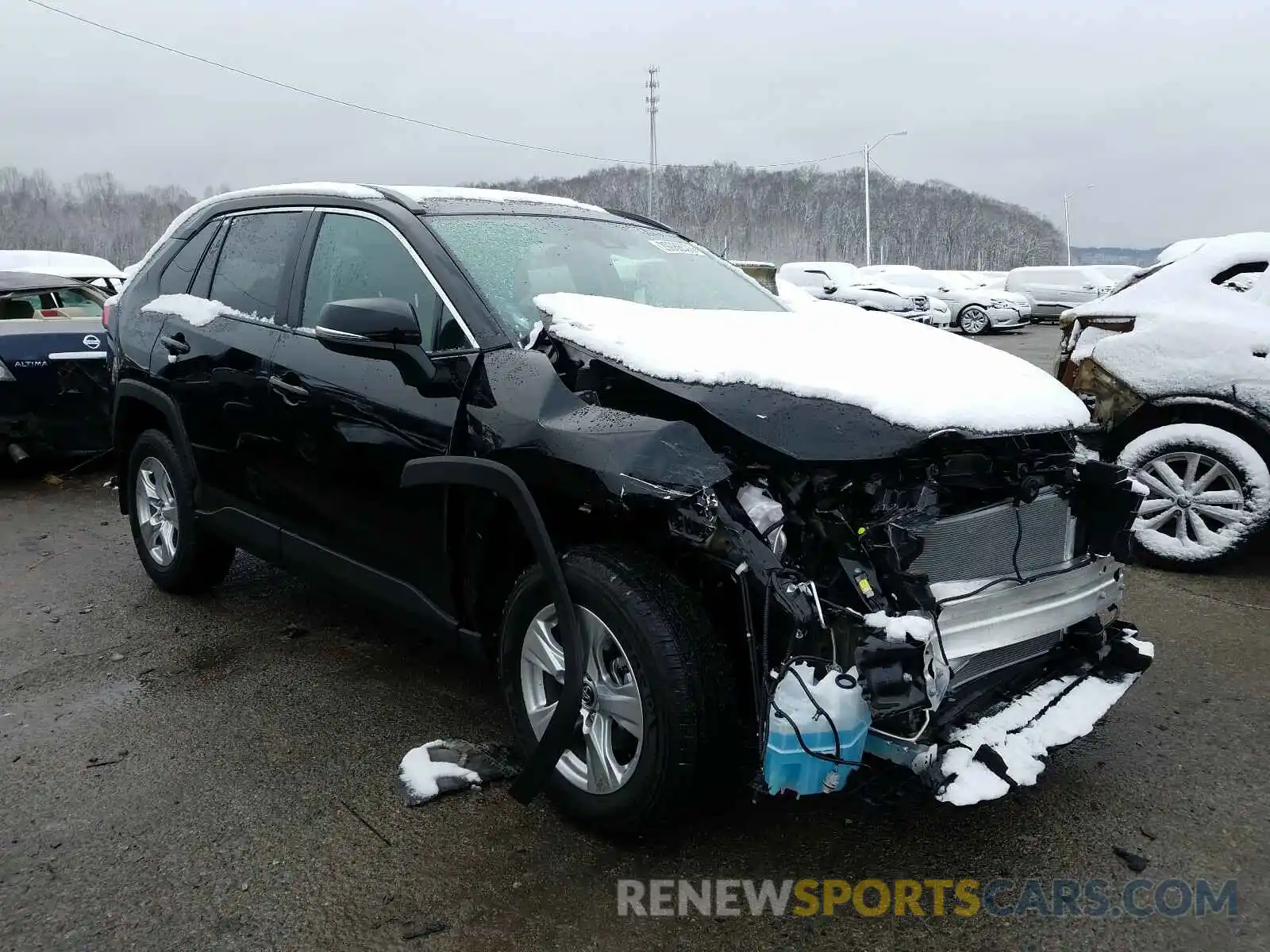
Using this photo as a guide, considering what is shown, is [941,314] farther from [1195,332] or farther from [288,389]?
[288,389]

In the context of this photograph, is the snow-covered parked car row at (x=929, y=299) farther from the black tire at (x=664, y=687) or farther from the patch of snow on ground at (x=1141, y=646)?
the black tire at (x=664, y=687)

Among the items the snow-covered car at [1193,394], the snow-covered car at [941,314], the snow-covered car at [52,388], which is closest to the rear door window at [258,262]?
the snow-covered car at [52,388]

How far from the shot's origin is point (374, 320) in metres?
2.95

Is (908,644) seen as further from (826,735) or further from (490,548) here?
(490,548)

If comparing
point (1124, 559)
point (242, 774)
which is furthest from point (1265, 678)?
point (242, 774)

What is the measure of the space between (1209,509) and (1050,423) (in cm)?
299

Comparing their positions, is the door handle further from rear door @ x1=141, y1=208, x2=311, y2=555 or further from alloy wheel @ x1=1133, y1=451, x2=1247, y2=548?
alloy wheel @ x1=1133, y1=451, x2=1247, y2=548

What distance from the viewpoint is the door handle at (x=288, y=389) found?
3.57m

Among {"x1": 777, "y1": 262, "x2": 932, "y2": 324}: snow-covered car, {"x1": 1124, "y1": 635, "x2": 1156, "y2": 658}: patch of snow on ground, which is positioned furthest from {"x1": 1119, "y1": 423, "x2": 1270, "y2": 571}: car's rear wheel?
{"x1": 777, "y1": 262, "x2": 932, "y2": 324}: snow-covered car

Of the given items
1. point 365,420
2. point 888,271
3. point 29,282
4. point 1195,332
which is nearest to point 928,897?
point 365,420

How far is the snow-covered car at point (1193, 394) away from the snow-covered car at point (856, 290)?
16.6 meters

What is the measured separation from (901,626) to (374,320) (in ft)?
5.86

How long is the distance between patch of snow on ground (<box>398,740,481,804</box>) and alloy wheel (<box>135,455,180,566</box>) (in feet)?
7.08

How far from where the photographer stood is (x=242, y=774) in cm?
315
